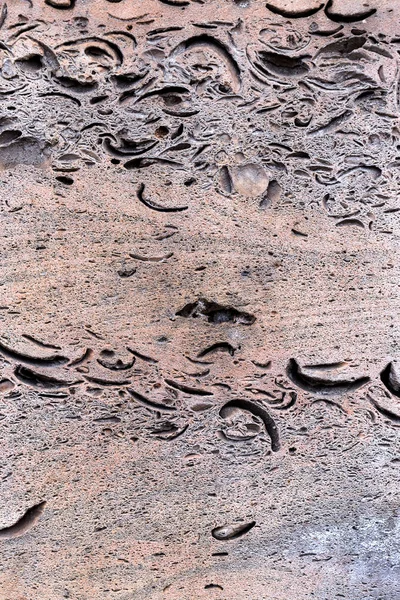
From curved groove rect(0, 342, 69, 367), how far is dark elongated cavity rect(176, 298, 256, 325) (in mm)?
197

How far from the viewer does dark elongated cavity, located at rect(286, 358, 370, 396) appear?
101cm

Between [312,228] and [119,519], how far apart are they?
56 cm

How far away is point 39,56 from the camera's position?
0.92 m

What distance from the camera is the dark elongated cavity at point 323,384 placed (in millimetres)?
1015

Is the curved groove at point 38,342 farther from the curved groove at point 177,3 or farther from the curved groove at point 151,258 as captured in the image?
the curved groove at point 177,3

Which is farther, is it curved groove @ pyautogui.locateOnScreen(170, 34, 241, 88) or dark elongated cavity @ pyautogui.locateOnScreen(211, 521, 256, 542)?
dark elongated cavity @ pyautogui.locateOnScreen(211, 521, 256, 542)

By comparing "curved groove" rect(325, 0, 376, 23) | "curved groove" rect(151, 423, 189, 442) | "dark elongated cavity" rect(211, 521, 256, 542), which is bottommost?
"dark elongated cavity" rect(211, 521, 256, 542)

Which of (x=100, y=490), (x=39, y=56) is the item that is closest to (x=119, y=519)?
(x=100, y=490)

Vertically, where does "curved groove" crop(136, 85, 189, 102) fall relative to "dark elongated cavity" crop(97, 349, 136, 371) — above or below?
above

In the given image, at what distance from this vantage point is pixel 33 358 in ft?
3.21

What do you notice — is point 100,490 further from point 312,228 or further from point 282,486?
point 312,228

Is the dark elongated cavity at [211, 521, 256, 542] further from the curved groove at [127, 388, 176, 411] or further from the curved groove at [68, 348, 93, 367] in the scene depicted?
the curved groove at [68, 348, 93, 367]

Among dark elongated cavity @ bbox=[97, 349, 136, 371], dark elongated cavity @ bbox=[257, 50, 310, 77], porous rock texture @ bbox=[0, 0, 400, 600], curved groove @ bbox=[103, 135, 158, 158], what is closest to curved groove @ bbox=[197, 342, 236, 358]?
porous rock texture @ bbox=[0, 0, 400, 600]

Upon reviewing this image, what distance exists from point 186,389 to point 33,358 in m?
0.24
